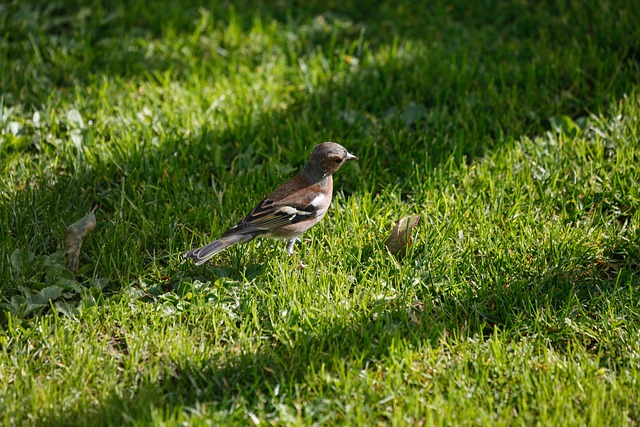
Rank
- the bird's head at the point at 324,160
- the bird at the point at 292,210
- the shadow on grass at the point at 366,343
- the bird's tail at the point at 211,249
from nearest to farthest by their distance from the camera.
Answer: the shadow on grass at the point at 366,343, the bird's tail at the point at 211,249, the bird at the point at 292,210, the bird's head at the point at 324,160

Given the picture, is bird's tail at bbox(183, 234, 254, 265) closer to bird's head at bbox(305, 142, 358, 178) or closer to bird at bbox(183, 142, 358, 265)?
bird at bbox(183, 142, 358, 265)

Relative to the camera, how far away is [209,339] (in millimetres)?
4387

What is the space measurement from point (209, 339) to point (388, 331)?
1079 millimetres

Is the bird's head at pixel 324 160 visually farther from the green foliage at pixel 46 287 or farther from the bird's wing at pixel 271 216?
the green foliage at pixel 46 287

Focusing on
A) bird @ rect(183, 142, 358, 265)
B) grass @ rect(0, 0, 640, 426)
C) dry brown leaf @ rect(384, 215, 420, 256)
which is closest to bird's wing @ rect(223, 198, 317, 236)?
bird @ rect(183, 142, 358, 265)

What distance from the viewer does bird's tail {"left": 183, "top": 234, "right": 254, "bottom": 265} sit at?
15.2ft

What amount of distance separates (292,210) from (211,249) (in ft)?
2.12

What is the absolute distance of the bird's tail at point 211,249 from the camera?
4621 millimetres

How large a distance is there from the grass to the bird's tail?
0.19 metres

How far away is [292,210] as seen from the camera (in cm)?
496

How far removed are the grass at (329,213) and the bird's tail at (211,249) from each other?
0.64ft

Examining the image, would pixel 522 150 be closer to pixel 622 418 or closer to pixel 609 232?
pixel 609 232

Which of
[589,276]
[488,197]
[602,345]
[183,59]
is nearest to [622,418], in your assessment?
[602,345]

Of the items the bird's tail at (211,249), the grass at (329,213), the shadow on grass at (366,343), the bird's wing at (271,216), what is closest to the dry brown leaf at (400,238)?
the grass at (329,213)
